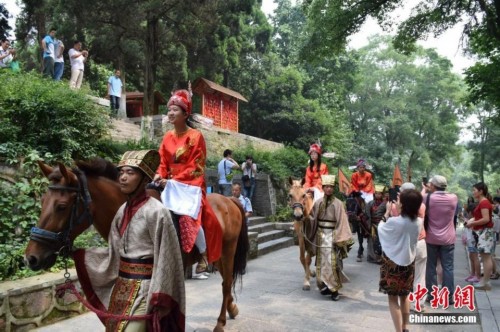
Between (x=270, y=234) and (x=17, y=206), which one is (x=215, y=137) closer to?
(x=270, y=234)

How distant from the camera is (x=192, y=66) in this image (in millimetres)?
18000

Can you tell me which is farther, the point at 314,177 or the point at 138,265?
the point at 314,177

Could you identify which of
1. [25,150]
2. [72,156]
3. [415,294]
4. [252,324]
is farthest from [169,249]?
[72,156]

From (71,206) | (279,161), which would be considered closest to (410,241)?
(71,206)

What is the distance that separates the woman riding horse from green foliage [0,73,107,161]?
5281 millimetres

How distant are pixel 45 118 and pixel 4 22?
778 cm

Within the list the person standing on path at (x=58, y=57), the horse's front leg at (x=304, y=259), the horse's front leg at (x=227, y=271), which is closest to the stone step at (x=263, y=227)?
the horse's front leg at (x=304, y=259)

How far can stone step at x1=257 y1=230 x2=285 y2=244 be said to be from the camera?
11537 millimetres

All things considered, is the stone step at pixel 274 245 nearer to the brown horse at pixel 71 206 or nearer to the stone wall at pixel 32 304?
the stone wall at pixel 32 304

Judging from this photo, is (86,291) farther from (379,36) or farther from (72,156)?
(379,36)

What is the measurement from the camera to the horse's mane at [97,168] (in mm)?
3322

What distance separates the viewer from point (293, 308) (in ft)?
19.5

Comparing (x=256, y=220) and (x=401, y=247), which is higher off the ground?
(x=401, y=247)

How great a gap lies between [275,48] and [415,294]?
26956mm
